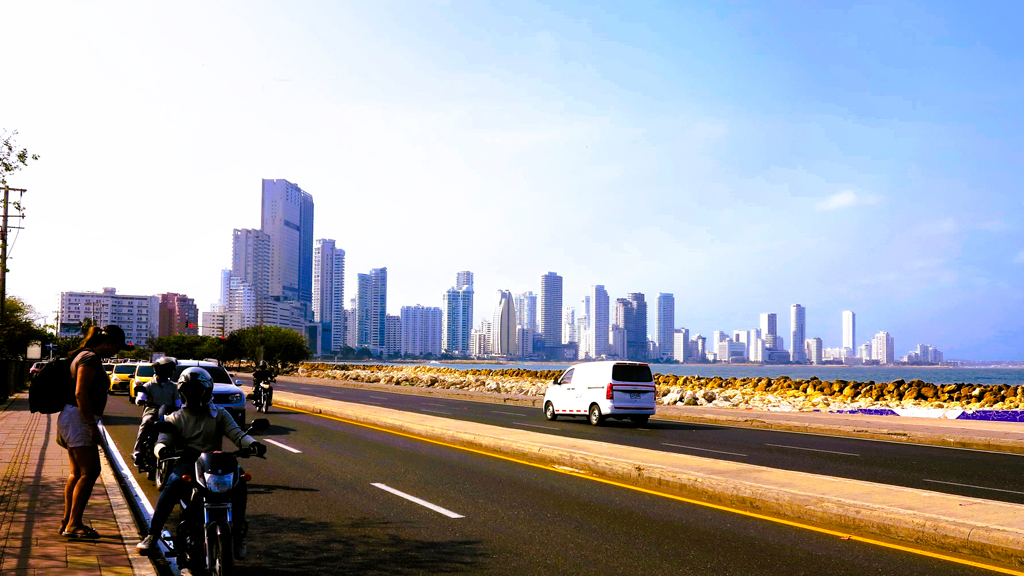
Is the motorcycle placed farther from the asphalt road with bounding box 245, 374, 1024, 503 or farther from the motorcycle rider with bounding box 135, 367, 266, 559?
the asphalt road with bounding box 245, 374, 1024, 503

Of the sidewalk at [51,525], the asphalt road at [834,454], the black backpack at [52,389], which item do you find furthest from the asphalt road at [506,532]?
the asphalt road at [834,454]

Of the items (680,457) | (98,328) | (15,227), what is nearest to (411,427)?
(680,457)

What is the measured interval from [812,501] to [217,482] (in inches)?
270

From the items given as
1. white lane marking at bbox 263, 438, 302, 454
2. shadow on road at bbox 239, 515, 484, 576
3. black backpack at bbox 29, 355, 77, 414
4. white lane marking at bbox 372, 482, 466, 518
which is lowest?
white lane marking at bbox 263, 438, 302, 454

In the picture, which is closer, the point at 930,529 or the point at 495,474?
Answer: the point at 930,529

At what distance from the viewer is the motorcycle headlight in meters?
5.90

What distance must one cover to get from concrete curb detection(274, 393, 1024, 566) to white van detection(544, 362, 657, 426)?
7624 millimetres

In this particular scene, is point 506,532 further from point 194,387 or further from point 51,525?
point 51,525

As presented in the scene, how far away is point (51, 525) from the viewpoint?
26.8ft

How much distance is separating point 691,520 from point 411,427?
12.2m

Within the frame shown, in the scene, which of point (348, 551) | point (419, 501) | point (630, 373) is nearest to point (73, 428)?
point (348, 551)

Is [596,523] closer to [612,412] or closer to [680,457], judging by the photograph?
[680,457]

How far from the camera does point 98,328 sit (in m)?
7.49

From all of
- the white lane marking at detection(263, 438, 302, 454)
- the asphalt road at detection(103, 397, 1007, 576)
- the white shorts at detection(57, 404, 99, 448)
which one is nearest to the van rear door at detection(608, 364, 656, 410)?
the white lane marking at detection(263, 438, 302, 454)
